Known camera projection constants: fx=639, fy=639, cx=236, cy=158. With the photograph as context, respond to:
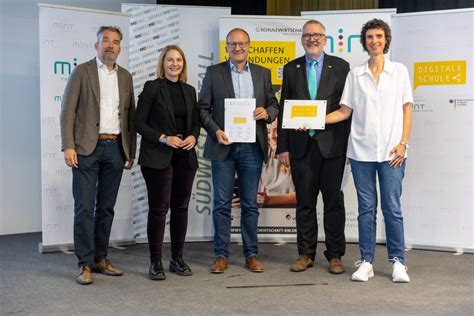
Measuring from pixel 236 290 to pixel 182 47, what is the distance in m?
2.42

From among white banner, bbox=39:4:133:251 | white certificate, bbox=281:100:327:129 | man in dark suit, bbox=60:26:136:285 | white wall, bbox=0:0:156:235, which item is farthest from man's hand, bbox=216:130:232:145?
white wall, bbox=0:0:156:235

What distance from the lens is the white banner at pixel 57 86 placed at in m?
4.91

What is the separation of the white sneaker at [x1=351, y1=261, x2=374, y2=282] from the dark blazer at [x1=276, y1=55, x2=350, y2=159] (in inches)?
28.0

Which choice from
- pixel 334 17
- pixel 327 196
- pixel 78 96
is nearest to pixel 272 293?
pixel 327 196

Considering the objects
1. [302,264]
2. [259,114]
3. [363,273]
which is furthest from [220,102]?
[363,273]

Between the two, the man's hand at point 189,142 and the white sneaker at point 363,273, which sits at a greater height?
the man's hand at point 189,142

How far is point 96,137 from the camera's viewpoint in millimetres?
3889

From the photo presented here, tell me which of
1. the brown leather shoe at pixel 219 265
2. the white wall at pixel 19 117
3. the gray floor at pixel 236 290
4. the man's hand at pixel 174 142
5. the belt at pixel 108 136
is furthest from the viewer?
the white wall at pixel 19 117

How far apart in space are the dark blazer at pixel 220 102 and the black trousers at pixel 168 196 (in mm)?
245

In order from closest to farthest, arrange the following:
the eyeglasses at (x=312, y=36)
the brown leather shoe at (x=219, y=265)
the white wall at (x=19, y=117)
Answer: the eyeglasses at (x=312, y=36)
the brown leather shoe at (x=219, y=265)
the white wall at (x=19, y=117)

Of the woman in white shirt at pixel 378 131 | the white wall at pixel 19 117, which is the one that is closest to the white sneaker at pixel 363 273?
the woman in white shirt at pixel 378 131

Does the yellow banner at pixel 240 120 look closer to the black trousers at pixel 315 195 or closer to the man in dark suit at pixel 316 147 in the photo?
the man in dark suit at pixel 316 147

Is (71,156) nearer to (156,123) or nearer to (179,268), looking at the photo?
(156,123)

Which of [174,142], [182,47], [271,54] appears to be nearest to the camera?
[174,142]
